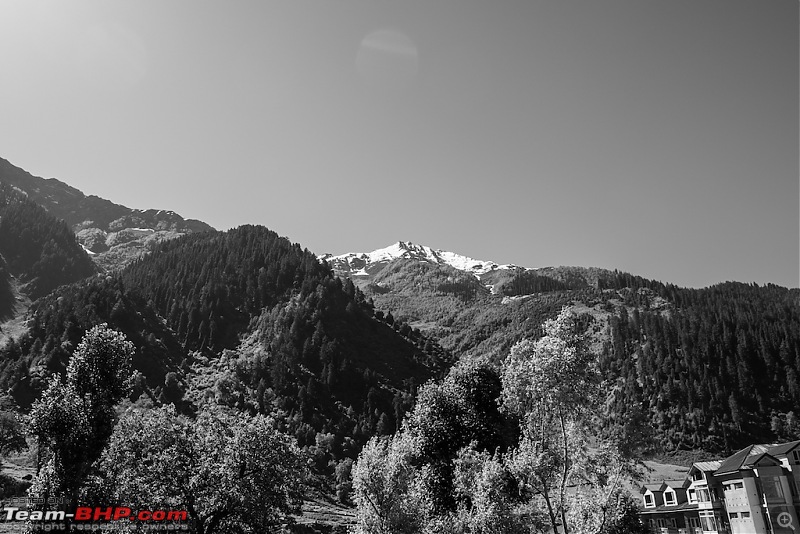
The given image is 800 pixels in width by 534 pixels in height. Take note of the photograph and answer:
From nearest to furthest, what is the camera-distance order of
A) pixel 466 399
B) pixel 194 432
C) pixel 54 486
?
pixel 54 486 < pixel 194 432 < pixel 466 399

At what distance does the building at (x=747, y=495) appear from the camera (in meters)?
55.5

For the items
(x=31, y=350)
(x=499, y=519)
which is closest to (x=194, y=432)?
(x=499, y=519)

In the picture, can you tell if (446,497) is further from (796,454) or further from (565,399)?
(796,454)

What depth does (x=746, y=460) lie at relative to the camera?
194 ft

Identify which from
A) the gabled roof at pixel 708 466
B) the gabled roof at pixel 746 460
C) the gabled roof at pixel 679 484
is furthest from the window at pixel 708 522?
the gabled roof at pixel 679 484

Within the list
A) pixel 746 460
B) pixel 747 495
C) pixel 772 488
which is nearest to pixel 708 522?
pixel 747 495

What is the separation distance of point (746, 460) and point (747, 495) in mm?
3758

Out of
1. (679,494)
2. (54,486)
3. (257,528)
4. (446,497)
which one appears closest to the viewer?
(54,486)

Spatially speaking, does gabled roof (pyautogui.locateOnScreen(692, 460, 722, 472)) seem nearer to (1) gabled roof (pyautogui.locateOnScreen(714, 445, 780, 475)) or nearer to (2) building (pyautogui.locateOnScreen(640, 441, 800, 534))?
(2) building (pyautogui.locateOnScreen(640, 441, 800, 534))

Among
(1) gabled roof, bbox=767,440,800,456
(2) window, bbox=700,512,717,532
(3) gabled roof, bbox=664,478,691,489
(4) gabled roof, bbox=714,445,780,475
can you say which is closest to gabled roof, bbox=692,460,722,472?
(4) gabled roof, bbox=714,445,780,475

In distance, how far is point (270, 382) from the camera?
19550cm

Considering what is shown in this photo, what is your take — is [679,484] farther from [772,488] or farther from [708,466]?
[772,488]

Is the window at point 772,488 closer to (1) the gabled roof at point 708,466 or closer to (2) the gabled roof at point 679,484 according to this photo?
(1) the gabled roof at point 708,466

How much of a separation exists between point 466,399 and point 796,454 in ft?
123
